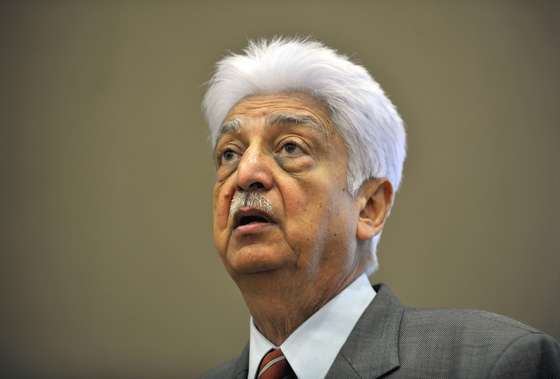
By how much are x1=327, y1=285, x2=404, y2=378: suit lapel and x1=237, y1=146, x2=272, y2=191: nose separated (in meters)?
0.42

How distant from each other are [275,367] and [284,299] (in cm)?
17

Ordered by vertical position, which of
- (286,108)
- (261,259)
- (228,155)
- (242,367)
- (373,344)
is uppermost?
(286,108)

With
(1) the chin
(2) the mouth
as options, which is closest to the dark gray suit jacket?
(1) the chin

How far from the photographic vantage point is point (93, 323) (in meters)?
2.95

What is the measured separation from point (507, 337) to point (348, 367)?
37 centimetres

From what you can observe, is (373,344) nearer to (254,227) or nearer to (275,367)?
(275,367)

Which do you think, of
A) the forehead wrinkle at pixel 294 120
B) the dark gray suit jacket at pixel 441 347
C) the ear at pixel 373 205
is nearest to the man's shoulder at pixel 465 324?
the dark gray suit jacket at pixel 441 347

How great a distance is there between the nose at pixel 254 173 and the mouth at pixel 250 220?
0.06m

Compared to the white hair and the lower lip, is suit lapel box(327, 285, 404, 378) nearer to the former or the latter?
the white hair

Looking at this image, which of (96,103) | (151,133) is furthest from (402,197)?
(96,103)

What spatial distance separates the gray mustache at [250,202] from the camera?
5.52ft

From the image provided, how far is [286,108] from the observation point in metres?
1.81

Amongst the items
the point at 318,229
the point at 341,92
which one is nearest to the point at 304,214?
the point at 318,229

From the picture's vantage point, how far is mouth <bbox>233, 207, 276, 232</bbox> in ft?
5.49
